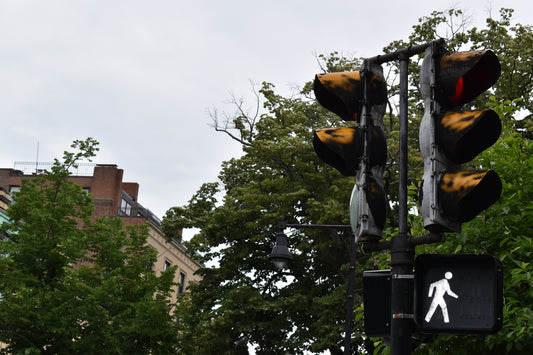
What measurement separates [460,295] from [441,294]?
0.10 metres

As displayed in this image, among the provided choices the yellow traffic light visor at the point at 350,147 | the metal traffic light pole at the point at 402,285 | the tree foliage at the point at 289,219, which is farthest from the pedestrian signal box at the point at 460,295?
the tree foliage at the point at 289,219

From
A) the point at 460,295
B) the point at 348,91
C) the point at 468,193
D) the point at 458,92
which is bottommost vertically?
the point at 460,295

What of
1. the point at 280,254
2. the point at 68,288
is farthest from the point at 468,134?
the point at 68,288

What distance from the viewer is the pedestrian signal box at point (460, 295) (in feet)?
12.0

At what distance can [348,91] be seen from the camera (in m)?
4.45

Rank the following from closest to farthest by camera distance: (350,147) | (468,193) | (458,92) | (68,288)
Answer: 1. (468,193)
2. (458,92)
3. (350,147)
4. (68,288)

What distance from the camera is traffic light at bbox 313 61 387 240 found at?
4047 millimetres

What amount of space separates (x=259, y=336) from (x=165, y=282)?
487 cm

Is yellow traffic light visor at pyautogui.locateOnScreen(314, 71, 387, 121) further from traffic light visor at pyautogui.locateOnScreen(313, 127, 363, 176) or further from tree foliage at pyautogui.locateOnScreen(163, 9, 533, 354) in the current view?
tree foliage at pyautogui.locateOnScreen(163, 9, 533, 354)

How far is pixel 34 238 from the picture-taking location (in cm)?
2712

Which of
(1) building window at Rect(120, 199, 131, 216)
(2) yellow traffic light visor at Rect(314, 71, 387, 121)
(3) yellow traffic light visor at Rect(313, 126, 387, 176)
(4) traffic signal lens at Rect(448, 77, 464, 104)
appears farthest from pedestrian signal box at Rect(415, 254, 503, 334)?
(1) building window at Rect(120, 199, 131, 216)

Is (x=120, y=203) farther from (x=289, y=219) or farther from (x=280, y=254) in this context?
(x=280, y=254)

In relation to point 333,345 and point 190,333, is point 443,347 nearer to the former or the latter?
point 333,345

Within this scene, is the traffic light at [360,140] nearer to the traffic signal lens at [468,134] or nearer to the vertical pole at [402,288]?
the vertical pole at [402,288]
